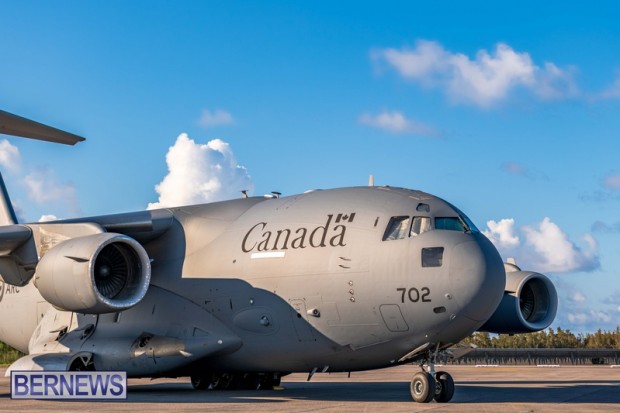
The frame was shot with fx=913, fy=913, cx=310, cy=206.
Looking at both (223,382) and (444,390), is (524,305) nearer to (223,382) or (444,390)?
(444,390)

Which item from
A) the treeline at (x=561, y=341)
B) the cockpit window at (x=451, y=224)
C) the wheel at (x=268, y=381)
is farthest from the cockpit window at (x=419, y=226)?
the treeline at (x=561, y=341)

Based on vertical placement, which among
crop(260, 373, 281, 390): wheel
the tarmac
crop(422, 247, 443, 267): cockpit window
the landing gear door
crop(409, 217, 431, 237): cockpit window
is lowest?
the tarmac

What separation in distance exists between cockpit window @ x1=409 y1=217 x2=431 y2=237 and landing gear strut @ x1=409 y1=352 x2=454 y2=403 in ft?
7.82

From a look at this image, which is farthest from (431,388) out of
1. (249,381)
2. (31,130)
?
(31,130)

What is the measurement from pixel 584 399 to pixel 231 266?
7235mm

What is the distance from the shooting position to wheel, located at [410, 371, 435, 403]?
50.4ft

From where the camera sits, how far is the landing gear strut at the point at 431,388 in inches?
605

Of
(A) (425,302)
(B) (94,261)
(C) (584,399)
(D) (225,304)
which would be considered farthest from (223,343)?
(C) (584,399)

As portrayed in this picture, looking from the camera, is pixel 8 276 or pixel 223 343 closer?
pixel 223 343

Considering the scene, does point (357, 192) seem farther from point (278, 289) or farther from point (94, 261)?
point (94, 261)

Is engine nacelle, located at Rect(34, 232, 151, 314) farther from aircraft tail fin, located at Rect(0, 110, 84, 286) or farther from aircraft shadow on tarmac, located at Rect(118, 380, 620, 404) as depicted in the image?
aircraft shadow on tarmac, located at Rect(118, 380, 620, 404)

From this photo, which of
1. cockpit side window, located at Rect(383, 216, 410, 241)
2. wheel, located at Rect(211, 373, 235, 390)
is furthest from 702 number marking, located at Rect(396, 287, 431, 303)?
wheel, located at Rect(211, 373, 235, 390)

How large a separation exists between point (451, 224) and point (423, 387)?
2.90m

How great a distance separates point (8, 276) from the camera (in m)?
19.2
